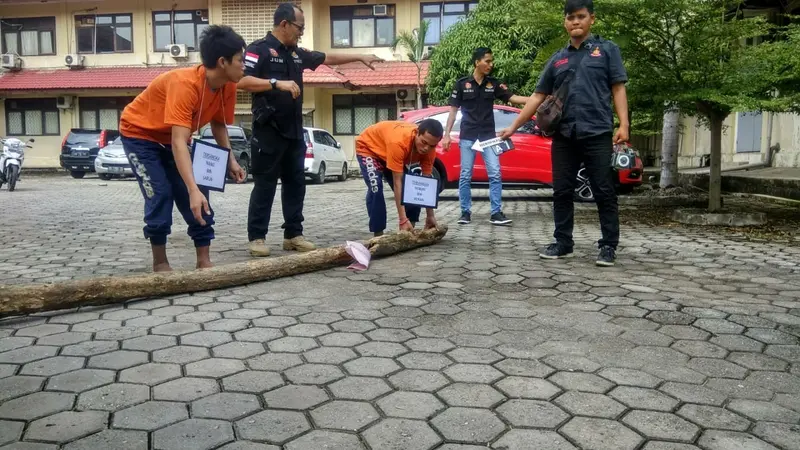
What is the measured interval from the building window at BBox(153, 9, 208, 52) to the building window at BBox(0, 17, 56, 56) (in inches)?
162

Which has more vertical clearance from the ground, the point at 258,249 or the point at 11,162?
the point at 11,162

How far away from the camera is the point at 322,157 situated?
17.8 meters

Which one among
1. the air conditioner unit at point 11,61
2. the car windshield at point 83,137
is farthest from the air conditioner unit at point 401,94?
the air conditioner unit at point 11,61

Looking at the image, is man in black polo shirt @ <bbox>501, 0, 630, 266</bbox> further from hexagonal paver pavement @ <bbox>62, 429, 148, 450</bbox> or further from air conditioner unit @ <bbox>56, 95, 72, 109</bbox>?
air conditioner unit @ <bbox>56, 95, 72, 109</bbox>

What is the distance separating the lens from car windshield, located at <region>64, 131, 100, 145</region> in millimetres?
19875

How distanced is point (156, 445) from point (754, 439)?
1.81 metres

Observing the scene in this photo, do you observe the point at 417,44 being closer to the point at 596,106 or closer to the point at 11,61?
the point at 11,61

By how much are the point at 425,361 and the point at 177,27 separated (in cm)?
2471

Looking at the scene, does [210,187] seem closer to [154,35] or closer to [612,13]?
[612,13]

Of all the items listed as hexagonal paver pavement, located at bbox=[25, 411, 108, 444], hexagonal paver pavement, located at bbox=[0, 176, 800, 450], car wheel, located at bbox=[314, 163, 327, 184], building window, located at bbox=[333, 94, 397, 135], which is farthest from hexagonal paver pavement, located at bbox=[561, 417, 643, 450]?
building window, located at bbox=[333, 94, 397, 135]

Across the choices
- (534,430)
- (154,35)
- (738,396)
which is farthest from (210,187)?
(154,35)

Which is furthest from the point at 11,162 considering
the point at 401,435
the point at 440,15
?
the point at 440,15

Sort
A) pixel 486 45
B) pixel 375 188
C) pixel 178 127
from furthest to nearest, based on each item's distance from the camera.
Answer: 1. pixel 486 45
2. pixel 375 188
3. pixel 178 127

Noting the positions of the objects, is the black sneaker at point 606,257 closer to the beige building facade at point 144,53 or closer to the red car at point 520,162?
the red car at point 520,162
